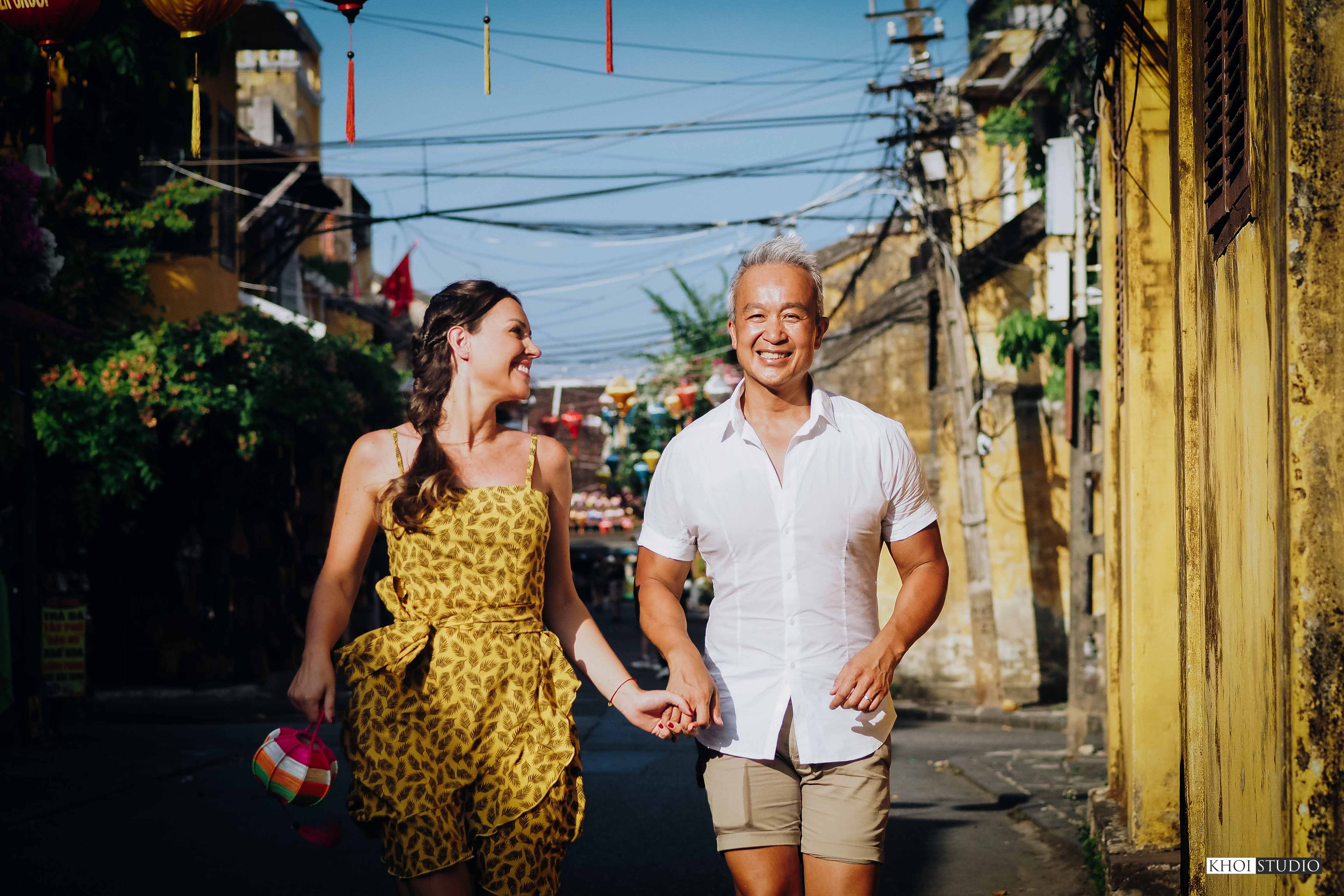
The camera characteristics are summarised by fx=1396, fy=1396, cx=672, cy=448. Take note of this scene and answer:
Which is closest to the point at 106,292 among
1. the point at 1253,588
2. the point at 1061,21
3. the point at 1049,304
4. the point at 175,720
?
the point at 175,720

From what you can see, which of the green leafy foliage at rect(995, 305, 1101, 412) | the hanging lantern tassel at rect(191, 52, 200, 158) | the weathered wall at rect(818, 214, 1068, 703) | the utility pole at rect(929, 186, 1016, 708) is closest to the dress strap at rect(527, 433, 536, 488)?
the hanging lantern tassel at rect(191, 52, 200, 158)

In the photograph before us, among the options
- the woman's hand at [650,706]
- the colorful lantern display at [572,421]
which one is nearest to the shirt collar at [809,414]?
the woman's hand at [650,706]

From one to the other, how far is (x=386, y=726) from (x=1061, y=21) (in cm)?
1499

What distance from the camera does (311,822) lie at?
26.3 feet

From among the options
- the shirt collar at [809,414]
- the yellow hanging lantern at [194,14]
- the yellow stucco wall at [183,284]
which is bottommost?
the shirt collar at [809,414]

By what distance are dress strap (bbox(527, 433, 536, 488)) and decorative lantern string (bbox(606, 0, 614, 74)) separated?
1920 millimetres

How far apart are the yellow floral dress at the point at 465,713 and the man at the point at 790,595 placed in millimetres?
368

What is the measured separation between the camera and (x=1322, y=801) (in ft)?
8.64

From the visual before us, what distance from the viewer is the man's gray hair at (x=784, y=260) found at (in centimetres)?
371

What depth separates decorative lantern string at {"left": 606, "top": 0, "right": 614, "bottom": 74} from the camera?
5180mm

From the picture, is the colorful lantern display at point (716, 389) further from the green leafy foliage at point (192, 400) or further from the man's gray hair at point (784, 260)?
the man's gray hair at point (784, 260)

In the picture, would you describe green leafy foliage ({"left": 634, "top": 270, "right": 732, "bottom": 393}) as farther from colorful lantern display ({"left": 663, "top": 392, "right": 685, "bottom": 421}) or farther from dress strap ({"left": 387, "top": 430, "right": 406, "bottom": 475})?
dress strap ({"left": 387, "top": 430, "right": 406, "bottom": 475})

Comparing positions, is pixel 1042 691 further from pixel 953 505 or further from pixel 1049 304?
pixel 1049 304

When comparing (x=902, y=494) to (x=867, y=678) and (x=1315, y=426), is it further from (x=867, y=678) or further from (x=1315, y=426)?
(x=1315, y=426)
